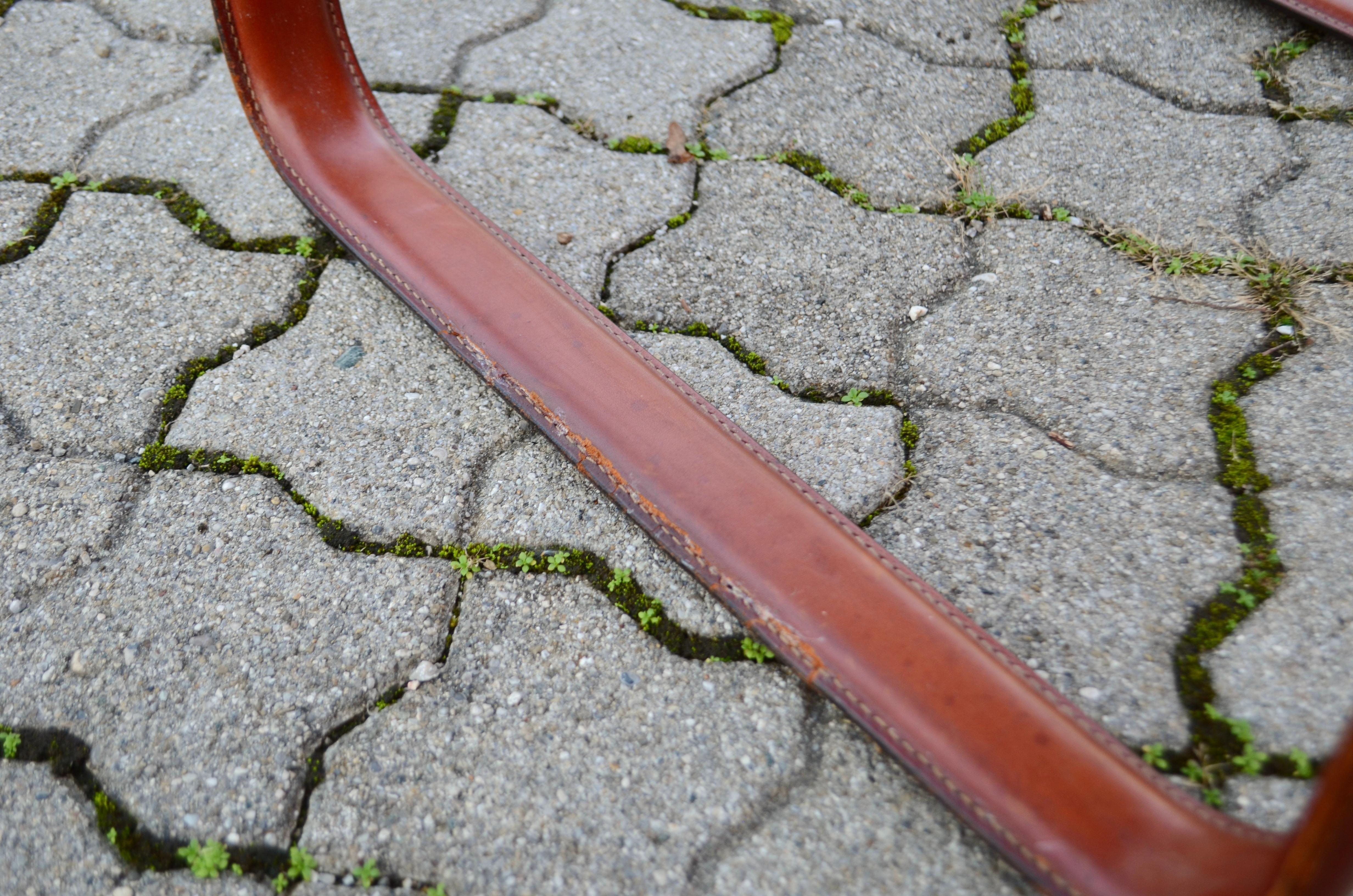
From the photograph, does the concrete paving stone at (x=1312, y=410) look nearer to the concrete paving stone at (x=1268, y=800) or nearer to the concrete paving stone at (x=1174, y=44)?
the concrete paving stone at (x=1268, y=800)

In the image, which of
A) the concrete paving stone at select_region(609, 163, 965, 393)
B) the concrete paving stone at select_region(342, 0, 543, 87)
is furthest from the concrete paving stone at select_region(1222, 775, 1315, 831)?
Result: the concrete paving stone at select_region(342, 0, 543, 87)

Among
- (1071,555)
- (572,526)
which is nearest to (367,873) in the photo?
(572,526)

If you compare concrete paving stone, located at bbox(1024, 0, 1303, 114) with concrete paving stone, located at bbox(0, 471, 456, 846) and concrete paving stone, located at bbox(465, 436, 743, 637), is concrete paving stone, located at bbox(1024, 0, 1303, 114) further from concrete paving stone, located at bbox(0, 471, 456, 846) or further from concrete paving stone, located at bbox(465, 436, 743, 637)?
concrete paving stone, located at bbox(0, 471, 456, 846)

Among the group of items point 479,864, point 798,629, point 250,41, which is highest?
point 250,41

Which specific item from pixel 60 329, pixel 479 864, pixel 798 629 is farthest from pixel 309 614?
pixel 60 329

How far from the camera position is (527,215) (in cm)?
152

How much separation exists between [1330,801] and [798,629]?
0.48 metres

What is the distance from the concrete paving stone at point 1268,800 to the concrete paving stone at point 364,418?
906mm

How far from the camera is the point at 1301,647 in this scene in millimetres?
970

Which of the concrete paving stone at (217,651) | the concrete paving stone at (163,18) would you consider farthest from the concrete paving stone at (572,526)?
the concrete paving stone at (163,18)

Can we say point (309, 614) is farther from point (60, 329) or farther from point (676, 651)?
point (60, 329)

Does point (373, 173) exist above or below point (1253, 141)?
below

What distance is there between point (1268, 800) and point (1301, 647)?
19 centimetres

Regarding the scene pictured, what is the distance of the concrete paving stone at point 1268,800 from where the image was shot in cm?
87
